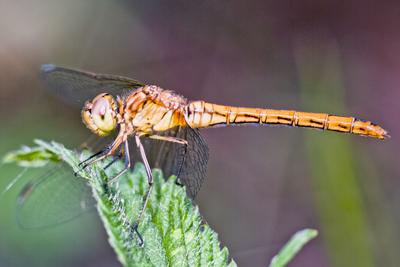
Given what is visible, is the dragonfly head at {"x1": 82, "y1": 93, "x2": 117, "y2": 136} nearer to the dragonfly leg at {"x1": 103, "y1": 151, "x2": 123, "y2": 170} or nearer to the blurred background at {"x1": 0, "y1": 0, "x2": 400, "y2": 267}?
the dragonfly leg at {"x1": 103, "y1": 151, "x2": 123, "y2": 170}

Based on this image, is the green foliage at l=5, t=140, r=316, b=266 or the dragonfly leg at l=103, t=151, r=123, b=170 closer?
the green foliage at l=5, t=140, r=316, b=266

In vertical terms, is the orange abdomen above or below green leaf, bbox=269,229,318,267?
above

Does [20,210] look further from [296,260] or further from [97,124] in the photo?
[296,260]

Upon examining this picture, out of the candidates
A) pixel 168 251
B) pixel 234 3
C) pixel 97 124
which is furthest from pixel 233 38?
pixel 168 251

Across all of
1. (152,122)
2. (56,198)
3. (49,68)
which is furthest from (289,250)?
(49,68)

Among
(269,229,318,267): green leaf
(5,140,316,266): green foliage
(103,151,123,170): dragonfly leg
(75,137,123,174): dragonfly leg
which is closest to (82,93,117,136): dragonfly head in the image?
(75,137,123,174): dragonfly leg

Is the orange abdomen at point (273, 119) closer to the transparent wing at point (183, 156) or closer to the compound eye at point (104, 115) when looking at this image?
the transparent wing at point (183, 156)

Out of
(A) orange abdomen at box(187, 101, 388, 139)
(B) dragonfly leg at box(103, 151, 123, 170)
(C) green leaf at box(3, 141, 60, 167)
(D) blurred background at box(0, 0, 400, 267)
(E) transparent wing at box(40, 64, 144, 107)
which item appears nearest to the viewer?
(C) green leaf at box(3, 141, 60, 167)
